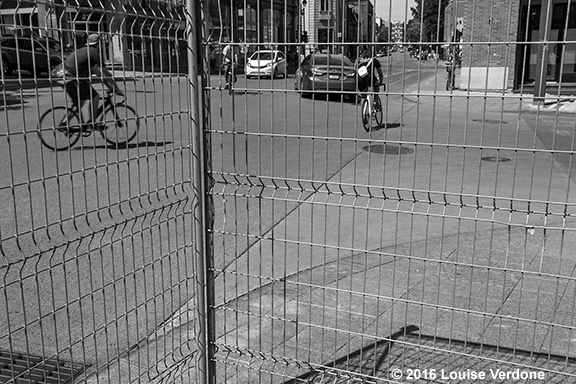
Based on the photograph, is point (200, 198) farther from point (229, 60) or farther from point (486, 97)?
point (486, 97)

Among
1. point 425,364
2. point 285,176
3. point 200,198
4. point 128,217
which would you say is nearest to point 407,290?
point 425,364

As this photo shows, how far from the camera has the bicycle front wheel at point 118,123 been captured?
8.93 feet

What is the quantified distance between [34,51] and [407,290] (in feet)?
8.28

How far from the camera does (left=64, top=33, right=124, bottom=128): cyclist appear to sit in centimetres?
247

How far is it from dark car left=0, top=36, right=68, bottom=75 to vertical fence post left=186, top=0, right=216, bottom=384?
0.66 meters

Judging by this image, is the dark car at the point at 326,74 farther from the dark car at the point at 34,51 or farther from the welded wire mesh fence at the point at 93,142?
the dark car at the point at 34,51

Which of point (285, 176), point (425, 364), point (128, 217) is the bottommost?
point (425, 364)

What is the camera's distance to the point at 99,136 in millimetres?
3162

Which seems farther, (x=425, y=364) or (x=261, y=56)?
(x=425, y=364)

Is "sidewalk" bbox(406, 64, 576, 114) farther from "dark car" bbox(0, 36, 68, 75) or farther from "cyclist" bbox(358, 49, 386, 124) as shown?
"dark car" bbox(0, 36, 68, 75)

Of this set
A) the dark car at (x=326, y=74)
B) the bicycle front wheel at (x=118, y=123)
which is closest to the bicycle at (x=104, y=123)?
the bicycle front wheel at (x=118, y=123)

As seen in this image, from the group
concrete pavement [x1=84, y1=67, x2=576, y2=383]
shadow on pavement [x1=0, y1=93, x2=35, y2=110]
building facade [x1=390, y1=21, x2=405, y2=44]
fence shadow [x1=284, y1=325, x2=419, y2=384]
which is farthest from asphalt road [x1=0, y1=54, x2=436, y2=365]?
fence shadow [x1=284, y1=325, x2=419, y2=384]

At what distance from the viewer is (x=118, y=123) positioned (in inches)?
115

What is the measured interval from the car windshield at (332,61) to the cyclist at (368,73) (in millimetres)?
70
